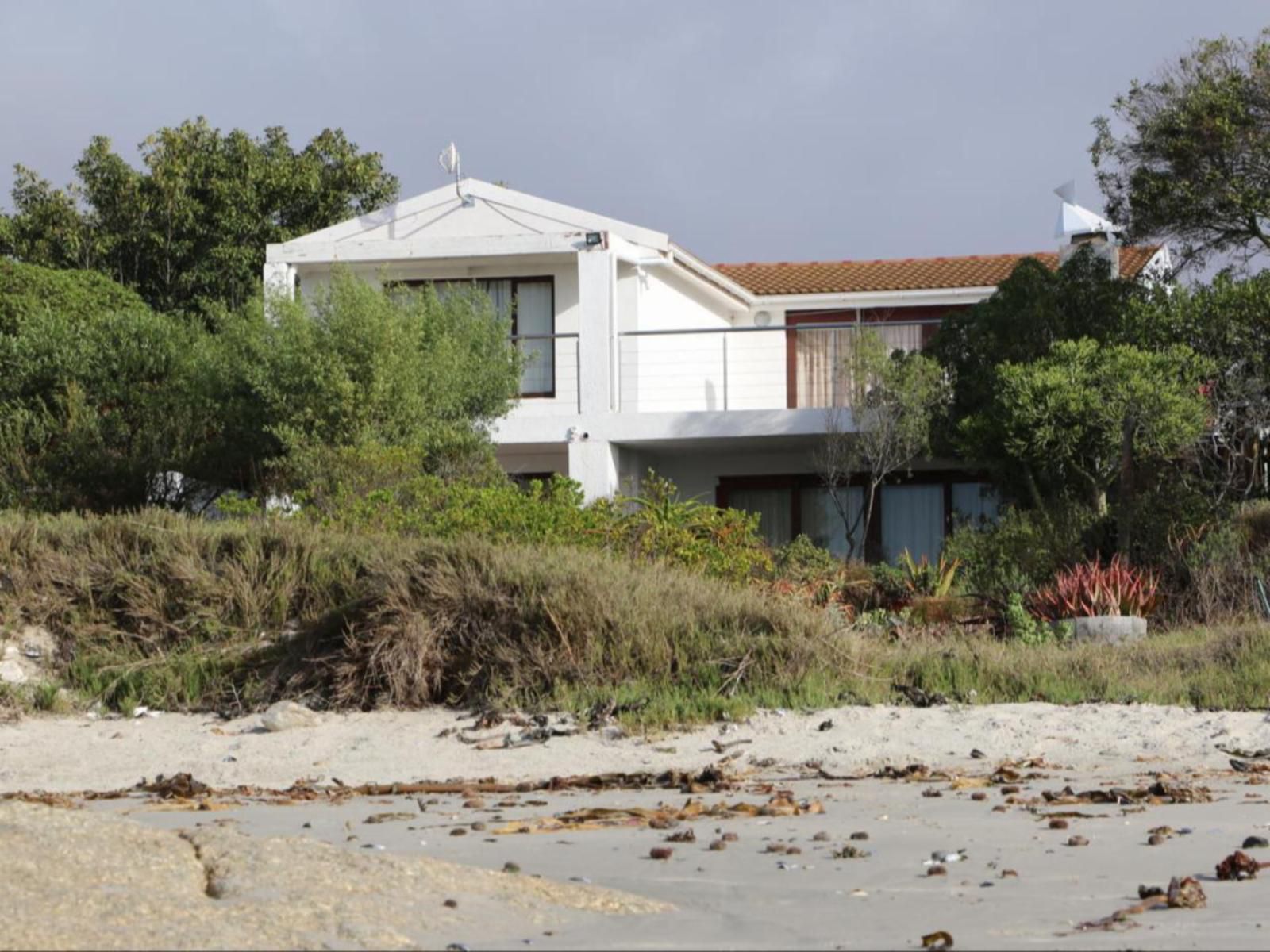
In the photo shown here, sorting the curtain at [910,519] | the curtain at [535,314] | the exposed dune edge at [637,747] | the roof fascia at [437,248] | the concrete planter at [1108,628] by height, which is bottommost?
the exposed dune edge at [637,747]

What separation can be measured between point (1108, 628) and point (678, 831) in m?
7.76

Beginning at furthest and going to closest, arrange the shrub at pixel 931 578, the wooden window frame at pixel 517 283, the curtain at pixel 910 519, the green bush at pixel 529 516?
the wooden window frame at pixel 517 283, the curtain at pixel 910 519, the shrub at pixel 931 578, the green bush at pixel 529 516

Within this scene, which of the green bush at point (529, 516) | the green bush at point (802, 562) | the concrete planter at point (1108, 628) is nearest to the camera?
the concrete planter at point (1108, 628)

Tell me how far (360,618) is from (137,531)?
7.56 ft

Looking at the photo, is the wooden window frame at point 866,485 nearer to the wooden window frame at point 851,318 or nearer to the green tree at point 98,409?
the wooden window frame at point 851,318

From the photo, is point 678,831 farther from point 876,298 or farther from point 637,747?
point 876,298

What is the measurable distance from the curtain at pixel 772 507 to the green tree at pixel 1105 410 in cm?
666

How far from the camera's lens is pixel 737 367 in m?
23.9

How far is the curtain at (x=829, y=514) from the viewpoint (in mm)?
23328

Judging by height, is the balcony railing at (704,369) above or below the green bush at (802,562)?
above

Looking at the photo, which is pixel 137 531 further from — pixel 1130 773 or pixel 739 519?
pixel 1130 773

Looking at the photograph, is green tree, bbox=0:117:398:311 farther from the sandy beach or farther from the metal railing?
the sandy beach

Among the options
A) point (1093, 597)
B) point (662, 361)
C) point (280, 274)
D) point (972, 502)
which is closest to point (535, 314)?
point (662, 361)

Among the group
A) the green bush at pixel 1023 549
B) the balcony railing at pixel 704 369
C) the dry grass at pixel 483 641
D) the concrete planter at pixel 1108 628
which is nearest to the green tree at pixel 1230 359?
the green bush at pixel 1023 549
